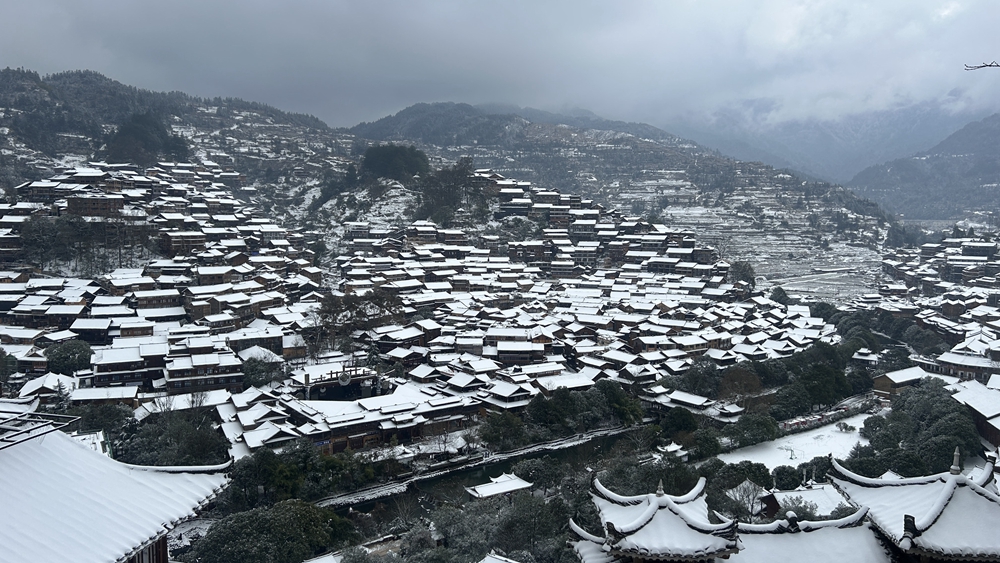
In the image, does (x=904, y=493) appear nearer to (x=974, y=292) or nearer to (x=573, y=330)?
(x=573, y=330)

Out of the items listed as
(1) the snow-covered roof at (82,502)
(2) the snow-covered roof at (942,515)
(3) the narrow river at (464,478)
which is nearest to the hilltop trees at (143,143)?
(3) the narrow river at (464,478)

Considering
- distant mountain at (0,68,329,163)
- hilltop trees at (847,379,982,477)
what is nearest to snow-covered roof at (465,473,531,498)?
hilltop trees at (847,379,982,477)

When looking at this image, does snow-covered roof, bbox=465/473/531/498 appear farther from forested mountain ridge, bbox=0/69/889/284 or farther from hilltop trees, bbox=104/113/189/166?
hilltop trees, bbox=104/113/189/166

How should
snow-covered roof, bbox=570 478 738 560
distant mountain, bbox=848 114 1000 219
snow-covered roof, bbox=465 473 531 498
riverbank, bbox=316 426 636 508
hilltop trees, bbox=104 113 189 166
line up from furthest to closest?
distant mountain, bbox=848 114 1000 219 < hilltop trees, bbox=104 113 189 166 < riverbank, bbox=316 426 636 508 < snow-covered roof, bbox=465 473 531 498 < snow-covered roof, bbox=570 478 738 560

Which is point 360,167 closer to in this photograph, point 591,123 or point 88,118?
point 88,118

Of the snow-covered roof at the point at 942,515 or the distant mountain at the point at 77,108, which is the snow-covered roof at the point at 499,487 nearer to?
the snow-covered roof at the point at 942,515

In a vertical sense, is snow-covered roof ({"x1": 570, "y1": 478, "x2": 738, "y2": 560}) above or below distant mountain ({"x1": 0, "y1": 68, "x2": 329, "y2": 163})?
below
